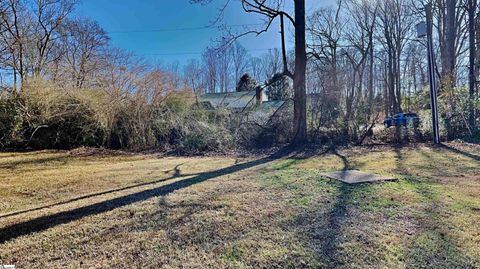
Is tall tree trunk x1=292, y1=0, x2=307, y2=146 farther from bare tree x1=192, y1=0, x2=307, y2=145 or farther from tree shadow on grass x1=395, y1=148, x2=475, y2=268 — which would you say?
tree shadow on grass x1=395, y1=148, x2=475, y2=268

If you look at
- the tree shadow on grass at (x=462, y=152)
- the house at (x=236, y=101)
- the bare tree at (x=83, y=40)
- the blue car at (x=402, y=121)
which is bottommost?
the tree shadow on grass at (x=462, y=152)

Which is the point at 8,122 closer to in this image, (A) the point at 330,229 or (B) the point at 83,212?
(B) the point at 83,212

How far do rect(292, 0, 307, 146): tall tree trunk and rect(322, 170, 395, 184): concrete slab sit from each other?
443 centimetres

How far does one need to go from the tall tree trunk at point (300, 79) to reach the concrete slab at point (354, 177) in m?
4.43

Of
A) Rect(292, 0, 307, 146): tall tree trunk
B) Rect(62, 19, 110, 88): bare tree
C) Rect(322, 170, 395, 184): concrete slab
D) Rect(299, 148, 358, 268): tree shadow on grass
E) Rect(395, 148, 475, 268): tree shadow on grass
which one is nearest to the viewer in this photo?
Rect(395, 148, 475, 268): tree shadow on grass

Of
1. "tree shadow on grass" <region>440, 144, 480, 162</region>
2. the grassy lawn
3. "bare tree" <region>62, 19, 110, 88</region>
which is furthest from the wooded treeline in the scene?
the grassy lawn

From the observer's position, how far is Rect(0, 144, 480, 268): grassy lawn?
2143 millimetres

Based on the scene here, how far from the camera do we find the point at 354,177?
4656mm

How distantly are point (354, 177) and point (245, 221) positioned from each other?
2615 millimetres

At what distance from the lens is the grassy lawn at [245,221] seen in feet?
7.03

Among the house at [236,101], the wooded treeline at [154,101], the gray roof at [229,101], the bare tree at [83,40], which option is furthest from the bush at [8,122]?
the bare tree at [83,40]

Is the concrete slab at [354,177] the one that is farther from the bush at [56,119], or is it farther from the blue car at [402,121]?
the bush at [56,119]

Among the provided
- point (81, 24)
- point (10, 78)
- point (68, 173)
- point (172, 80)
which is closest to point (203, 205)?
point (68, 173)

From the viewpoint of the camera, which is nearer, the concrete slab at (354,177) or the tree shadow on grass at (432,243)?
the tree shadow on grass at (432,243)
